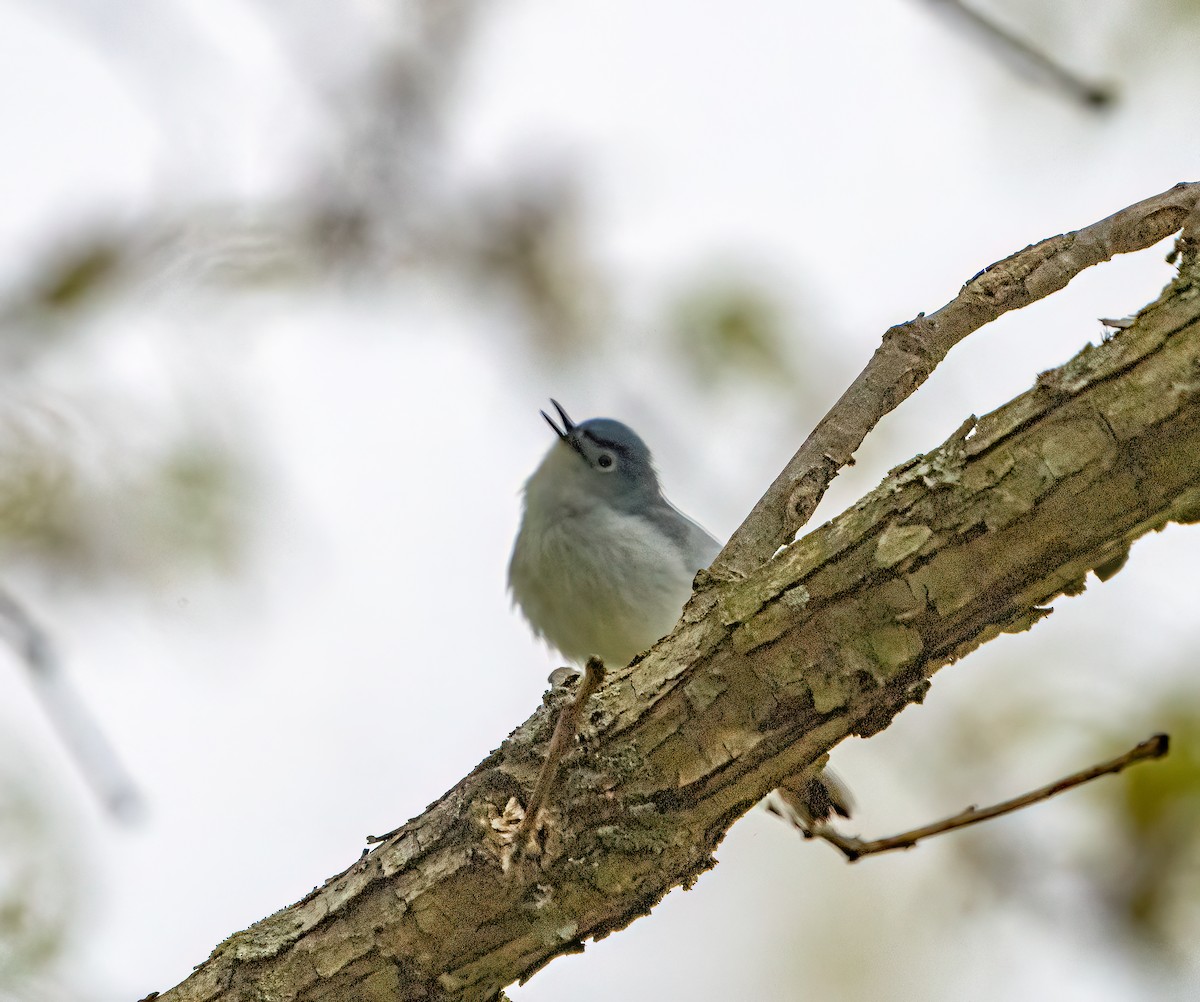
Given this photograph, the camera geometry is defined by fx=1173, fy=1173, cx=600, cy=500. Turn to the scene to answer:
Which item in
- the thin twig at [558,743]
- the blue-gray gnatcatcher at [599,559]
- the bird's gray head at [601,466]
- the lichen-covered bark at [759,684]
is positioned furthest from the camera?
the bird's gray head at [601,466]

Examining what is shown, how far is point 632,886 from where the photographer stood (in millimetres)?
2039

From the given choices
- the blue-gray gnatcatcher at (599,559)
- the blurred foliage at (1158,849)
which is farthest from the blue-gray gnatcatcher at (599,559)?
the blurred foliage at (1158,849)

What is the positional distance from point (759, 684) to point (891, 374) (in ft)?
2.28

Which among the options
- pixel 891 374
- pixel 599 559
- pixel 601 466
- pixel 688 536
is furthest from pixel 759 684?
pixel 601 466

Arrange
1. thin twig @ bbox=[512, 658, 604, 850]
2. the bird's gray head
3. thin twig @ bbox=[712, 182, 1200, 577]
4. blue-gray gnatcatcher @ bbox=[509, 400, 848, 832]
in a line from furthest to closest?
the bird's gray head
blue-gray gnatcatcher @ bbox=[509, 400, 848, 832]
thin twig @ bbox=[712, 182, 1200, 577]
thin twig @ bbox=[512, 658, 604, 850]

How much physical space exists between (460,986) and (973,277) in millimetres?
1596

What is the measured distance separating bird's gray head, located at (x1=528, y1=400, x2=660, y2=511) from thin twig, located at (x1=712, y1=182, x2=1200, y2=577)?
264 centimetres

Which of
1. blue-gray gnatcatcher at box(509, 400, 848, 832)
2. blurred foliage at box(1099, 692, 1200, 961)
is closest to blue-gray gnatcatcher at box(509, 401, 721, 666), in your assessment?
blue-gray gnatcatcher at box(509, 400, 848, 832)

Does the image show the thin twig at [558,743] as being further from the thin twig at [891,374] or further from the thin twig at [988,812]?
the thin twig at [988,812]

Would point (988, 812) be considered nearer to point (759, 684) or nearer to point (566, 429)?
point (759, 684)

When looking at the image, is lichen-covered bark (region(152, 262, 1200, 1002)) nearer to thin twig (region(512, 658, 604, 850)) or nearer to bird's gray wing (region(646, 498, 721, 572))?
thin twig (region(512, 658, 604, 850))

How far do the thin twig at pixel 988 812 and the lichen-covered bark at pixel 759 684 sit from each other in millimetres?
210

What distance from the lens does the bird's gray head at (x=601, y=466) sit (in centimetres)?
492

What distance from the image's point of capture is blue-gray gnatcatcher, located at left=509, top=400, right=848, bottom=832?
14.5ft
